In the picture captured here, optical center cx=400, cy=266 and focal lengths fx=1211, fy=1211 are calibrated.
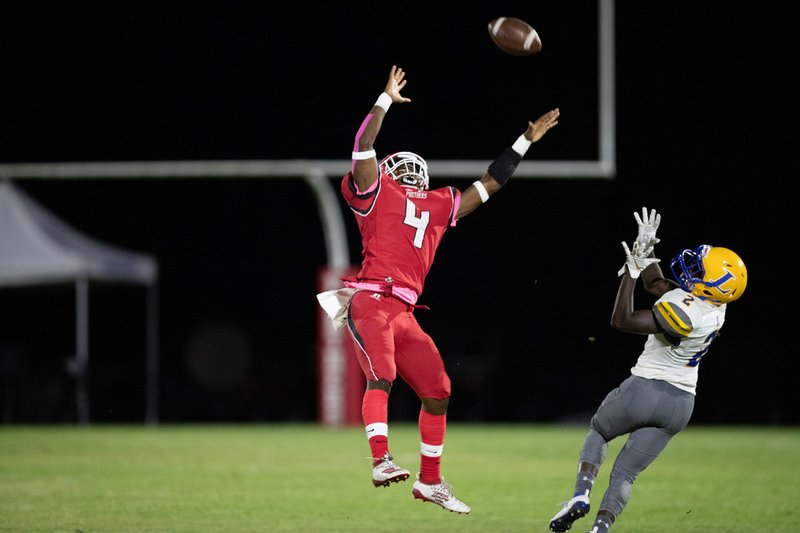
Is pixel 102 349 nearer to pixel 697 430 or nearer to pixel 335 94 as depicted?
pixel 335 94

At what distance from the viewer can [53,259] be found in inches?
583

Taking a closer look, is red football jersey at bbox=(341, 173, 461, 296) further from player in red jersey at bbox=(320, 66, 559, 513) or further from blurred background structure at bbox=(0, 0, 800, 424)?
blurred background structure at bbox=(0, 0, 800, 424)

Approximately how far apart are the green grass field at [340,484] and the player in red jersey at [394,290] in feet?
2.12

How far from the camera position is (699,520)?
6.66 m

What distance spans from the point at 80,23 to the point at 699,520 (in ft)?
31.3

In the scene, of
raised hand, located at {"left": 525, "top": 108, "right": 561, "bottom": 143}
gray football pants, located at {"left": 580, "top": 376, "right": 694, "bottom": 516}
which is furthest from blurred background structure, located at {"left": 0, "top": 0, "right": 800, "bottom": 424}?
gray football pants, located at {"left": 580, "top": 376, "right": 694, "bottom": 516}

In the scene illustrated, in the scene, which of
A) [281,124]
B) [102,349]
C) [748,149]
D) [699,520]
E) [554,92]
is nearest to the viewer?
[699,520]

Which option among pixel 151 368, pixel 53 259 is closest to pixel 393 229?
pixel 53 259

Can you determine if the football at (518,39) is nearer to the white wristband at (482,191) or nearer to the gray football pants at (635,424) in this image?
the white wristband at (482,191)

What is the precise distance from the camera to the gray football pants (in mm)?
5625

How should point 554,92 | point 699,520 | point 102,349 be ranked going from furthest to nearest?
point 102,349 < point 554,92 < point 699,520

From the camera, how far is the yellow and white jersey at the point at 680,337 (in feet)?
18.1

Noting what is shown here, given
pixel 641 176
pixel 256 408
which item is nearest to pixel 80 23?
pixel 256 408

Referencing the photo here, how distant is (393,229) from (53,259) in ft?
31.7
